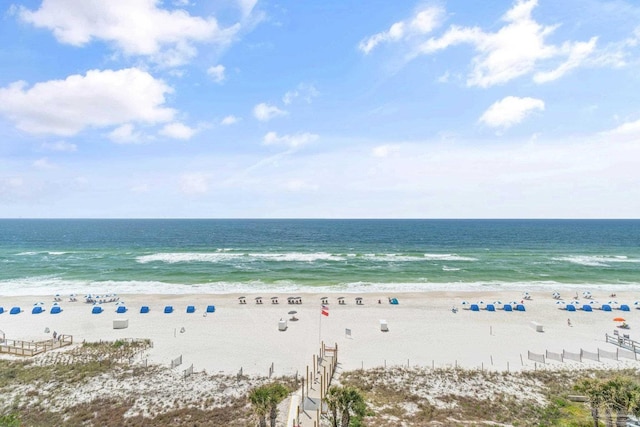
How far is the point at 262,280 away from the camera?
163 feet

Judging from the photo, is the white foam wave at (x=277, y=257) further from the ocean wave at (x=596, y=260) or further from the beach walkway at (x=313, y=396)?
the beach walkway at (x=313, y=396)

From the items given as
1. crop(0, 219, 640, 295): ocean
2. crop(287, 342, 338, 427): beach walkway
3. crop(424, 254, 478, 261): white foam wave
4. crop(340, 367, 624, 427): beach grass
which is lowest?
crop(340, 367, 624, 427): beach grass

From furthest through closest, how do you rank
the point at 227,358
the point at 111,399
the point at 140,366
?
the point at 227,358
the point at 140,366
the point at 111,399

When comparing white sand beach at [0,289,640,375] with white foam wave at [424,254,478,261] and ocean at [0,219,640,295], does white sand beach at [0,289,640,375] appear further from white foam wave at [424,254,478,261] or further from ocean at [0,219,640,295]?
white foam wave at [424,254,478,261]

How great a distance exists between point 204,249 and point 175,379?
69.5 meters

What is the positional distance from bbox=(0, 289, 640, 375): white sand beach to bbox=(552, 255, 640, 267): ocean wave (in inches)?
1028

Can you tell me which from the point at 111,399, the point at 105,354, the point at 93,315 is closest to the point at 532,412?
the point at 111,399

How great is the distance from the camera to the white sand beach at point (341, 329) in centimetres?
2283

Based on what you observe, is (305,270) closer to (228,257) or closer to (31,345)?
(228,257)

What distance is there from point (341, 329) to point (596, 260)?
218 feet

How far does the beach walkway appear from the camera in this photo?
15.2 meters

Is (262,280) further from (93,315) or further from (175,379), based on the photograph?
(175,379)

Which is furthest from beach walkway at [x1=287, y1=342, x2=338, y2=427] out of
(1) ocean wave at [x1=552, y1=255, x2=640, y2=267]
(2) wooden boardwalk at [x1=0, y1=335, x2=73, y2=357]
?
(1) ocean wave at [x1=552, y1=255, x2=640, y2=267]

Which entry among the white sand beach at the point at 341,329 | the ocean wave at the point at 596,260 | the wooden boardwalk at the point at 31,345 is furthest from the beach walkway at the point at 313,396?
the ocean wave at the point at 596,260
